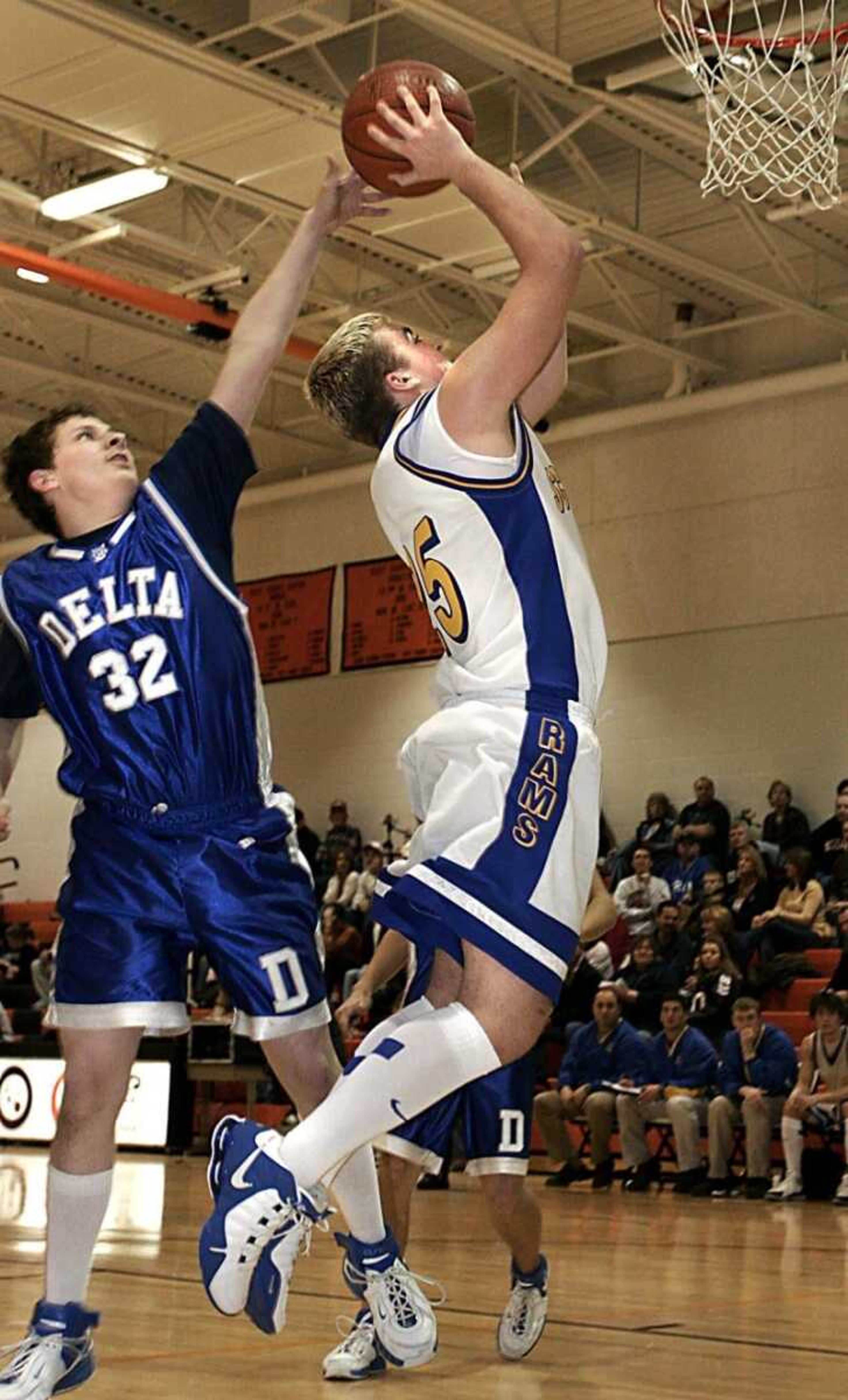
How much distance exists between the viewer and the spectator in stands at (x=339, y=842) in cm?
1920

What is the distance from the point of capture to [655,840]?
671 inches

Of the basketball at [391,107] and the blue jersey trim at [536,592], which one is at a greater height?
the basketball at [391,107]

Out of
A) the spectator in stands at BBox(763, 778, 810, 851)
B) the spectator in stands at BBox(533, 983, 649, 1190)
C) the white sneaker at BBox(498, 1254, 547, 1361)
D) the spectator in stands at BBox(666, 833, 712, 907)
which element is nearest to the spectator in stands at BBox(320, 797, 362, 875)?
the spectator in stands at BBox(666, 833, 712, 907)

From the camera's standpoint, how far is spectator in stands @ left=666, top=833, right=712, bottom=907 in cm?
1598

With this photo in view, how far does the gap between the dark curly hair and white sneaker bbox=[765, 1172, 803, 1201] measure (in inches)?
347

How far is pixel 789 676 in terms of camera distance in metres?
17.6

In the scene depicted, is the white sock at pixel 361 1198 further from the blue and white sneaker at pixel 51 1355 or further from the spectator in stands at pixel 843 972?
the spectator in stands at pixel 843 972

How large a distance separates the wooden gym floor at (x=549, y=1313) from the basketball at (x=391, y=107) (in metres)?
2.54

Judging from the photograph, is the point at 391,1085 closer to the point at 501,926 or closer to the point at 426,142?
the point at 501,926

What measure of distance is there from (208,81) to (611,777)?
8.27m

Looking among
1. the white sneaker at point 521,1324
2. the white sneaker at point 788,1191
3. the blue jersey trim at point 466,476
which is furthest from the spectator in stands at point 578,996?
the blue jersey trim at point 466,476

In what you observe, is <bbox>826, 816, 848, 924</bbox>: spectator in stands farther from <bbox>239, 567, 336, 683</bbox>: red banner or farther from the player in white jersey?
the player in white jersey

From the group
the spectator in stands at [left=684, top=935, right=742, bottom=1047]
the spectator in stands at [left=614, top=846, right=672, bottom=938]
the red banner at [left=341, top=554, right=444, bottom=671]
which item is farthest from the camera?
the red banner at [left=341, top=554, right=444, bottom=671]

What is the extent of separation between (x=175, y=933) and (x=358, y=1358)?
1.09 meters
